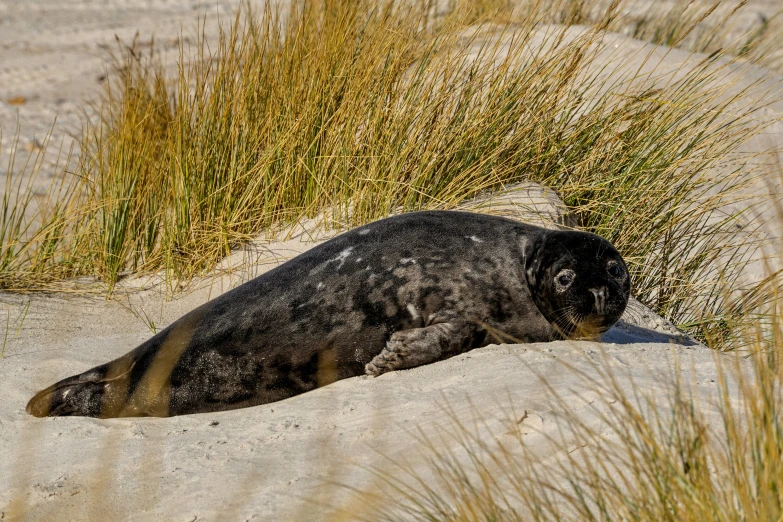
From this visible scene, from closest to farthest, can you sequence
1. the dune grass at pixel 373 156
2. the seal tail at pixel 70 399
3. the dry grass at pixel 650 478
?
the dry grass at pixel 650 478, the seal tail at pixel 70 399, the dune grass at pixel 373 156

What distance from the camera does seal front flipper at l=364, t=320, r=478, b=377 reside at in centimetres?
338

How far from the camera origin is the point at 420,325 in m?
3.54

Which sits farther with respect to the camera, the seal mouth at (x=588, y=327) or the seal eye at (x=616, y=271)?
the seal eye at (x=616, y=271)

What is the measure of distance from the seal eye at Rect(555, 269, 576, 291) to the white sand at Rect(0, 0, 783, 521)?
8.4 inches

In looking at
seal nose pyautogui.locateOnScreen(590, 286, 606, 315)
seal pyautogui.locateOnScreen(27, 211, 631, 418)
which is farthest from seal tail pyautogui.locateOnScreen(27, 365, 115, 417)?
seal nose pyautogui.locateOnScreen(590, 286, 606, 315)

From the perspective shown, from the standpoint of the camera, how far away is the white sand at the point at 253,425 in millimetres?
2568

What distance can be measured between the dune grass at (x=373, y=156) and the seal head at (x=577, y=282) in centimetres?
125

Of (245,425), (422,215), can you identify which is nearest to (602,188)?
(422,215)

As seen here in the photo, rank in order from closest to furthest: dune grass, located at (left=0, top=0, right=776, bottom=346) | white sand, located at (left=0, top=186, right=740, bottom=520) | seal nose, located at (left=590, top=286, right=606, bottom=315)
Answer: white sand, located at (left=0, top=186, right=740, bottom=520)
seal nose, located at (left=590, top=286, right=606, bottom=315)
dune grass, located at (left=0, top=0, right=776, bottom=346)

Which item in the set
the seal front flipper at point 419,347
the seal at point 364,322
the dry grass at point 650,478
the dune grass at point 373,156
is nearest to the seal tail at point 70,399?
the seal at point 364,322

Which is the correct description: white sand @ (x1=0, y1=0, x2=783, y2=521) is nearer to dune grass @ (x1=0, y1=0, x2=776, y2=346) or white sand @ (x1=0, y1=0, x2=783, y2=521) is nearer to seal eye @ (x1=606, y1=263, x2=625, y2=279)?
seal eye @ (x1=606, y1=263, x2=625, y2=279)

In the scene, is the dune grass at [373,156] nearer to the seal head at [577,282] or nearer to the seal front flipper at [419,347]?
the seal head at [577,282]

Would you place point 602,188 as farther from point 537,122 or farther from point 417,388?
point 417,388

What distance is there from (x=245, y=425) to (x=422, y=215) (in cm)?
117
